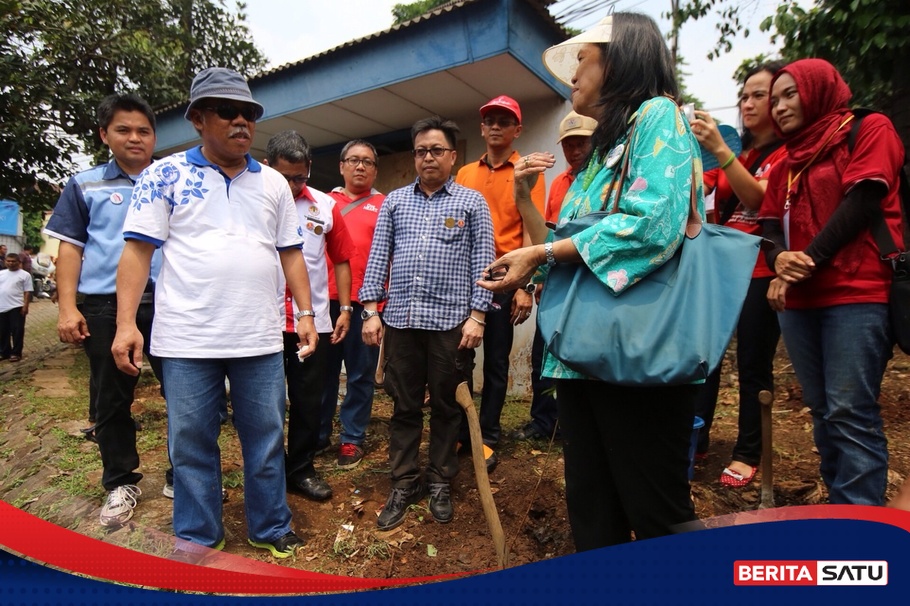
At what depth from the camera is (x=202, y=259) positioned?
209cm

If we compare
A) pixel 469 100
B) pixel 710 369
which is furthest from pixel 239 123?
pixel 469 100

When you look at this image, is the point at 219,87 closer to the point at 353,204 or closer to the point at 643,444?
the point at 353,204

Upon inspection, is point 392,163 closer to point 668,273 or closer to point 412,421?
point 412,421

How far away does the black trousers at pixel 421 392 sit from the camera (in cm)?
278

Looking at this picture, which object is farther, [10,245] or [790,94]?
[10,245]

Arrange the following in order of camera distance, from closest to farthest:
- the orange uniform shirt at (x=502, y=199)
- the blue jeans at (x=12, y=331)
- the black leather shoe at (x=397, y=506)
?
the black leather shoe at (x=397, y=506) < the orange uniform shirt at (x=502, y=199) < the blue jeans at (x=12, y=331)

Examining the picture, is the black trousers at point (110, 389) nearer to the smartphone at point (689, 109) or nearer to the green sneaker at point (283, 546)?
the green sneaker at point (283, 546)

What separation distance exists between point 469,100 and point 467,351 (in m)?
3.49

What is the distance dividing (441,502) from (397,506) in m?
0.23

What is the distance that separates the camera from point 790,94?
2.14m

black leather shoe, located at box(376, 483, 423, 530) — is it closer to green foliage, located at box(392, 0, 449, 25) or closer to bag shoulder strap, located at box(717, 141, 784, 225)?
bag shoulder strap, located at box(717, 141, 784, 225)

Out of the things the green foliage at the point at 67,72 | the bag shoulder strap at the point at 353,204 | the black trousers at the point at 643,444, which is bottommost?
the black trousers at the point at 643,444

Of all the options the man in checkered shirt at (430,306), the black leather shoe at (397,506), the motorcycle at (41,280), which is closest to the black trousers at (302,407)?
the man in checkered shirt at (430,306)

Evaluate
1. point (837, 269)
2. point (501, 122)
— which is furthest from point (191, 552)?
point (501, 122)
